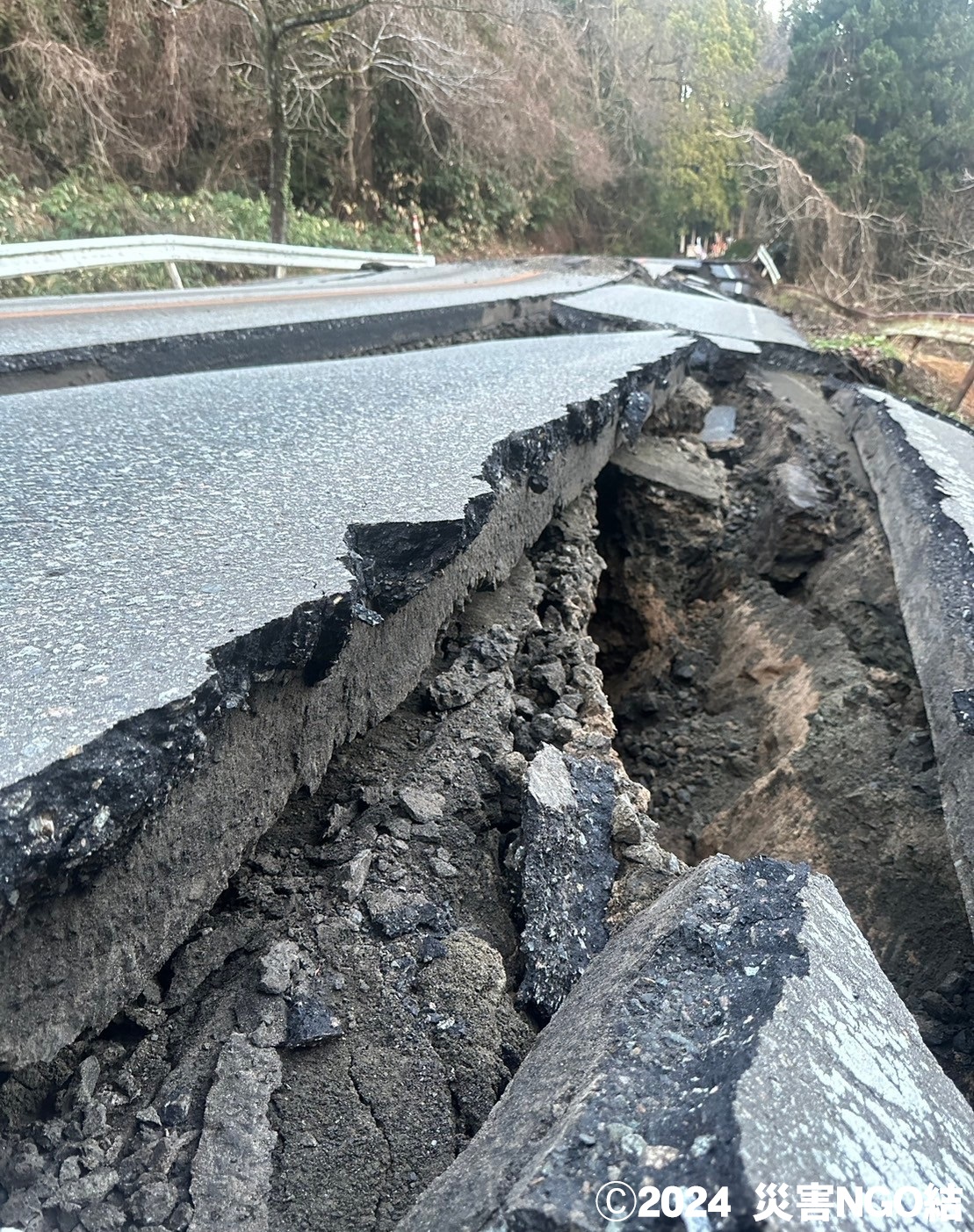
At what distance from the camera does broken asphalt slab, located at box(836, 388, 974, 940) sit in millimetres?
2156

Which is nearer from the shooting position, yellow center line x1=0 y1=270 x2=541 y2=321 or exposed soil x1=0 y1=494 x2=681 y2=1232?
exposed soil x1=0 y1=494 x2=681 y2=1232

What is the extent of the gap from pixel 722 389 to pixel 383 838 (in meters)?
4.54

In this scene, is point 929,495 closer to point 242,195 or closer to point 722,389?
point 722,389

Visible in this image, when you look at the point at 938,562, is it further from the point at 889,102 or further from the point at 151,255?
the point at 889,102

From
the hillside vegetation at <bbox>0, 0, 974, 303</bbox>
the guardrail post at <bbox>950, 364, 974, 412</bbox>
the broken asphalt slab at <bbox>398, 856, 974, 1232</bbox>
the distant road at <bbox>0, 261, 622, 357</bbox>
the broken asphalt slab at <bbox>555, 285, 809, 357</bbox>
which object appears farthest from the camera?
the hillside vegetation at <bbox>0, 0, 974, 303</bbox>

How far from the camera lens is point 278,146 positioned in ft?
36.1

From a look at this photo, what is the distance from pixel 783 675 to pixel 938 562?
0.73 meters

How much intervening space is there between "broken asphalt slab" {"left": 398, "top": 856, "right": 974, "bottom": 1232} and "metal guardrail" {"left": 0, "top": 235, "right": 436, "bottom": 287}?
23.1 feet

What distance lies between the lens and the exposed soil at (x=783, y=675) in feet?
7.36

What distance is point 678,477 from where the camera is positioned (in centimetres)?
403

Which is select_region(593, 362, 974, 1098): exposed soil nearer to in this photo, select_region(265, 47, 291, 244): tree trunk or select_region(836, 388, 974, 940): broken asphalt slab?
select_region(836, 388, 974, 940): broken asphalt slab

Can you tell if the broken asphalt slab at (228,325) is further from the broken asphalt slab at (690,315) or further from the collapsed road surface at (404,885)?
the collapsed road surface at (404,885)

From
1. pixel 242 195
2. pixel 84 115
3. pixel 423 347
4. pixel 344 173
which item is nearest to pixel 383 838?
pixel 423 347

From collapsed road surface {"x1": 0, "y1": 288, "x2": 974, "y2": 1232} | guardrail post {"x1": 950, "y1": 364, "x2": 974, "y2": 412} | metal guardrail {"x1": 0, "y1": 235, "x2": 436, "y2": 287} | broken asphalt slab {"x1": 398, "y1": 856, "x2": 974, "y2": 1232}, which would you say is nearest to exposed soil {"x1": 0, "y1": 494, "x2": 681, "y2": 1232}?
collapsed road surface {"x1": 0, "y1": 288, "x2": 974, "y2": 1232}
